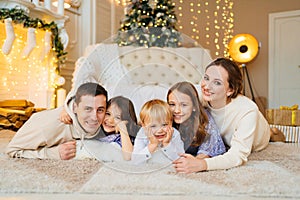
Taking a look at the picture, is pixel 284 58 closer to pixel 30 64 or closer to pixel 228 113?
pixel 30 64

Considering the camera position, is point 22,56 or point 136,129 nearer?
point 136,129

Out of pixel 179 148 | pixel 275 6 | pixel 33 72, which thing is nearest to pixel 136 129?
pixel 179 148

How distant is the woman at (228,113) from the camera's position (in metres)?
0.96

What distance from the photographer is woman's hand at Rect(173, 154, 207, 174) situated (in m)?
0.92

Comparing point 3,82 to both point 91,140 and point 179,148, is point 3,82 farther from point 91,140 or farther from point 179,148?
point 179,148

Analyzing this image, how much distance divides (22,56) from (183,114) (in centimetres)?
222

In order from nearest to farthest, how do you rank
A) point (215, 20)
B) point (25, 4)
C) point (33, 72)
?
point (25, 4), point (33, 72), point (215, 20)

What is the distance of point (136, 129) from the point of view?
903mm

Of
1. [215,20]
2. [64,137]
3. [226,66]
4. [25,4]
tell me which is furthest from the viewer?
[215,20]

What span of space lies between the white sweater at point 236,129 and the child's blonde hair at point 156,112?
0.21 m

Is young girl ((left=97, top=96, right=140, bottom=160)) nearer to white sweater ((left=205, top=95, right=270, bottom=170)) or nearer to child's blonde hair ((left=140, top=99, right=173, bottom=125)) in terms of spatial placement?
child's blonde hair ((left=140, top=99, right=173, bottom=125))

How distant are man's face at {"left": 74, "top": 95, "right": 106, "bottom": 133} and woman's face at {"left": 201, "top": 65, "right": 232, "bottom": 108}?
322mm

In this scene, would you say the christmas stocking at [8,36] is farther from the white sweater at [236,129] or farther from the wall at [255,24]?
the wall at [255,24]

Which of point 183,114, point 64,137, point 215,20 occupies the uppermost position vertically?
point 215,20
